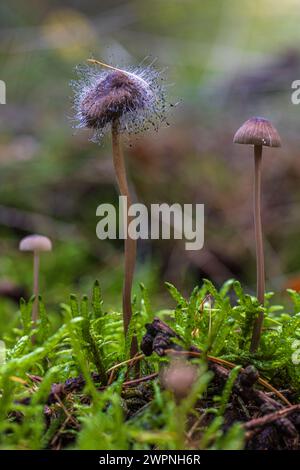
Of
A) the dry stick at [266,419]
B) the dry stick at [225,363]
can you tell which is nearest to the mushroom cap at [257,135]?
the dry stick at [225,363]

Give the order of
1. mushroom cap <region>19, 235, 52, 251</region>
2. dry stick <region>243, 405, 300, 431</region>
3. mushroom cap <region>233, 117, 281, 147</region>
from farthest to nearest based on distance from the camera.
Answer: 1. mushroom cap <region>19, 235, 52, 251</region>
2. mushroom cap <region>233, 117, 281, 147</region>
3. dry stick <region>243, 405, 300, 431</region>

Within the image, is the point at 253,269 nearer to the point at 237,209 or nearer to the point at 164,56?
the point at 237,209

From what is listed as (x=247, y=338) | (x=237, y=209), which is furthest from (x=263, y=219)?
(x=247, y=338)

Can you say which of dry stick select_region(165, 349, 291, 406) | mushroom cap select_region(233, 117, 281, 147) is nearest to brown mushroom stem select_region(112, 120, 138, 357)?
dry stick select_region(165, 349, 291, 406)

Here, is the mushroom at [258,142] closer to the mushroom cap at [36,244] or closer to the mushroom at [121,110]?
the mushroom at [121,110]

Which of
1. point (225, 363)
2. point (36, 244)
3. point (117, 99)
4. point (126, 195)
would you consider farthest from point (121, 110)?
point (36, 244)

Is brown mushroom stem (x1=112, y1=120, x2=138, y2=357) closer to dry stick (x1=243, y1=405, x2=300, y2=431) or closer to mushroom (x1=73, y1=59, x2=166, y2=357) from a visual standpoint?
mushroom (x1=73, y1=59, x2=166, y2=357)
